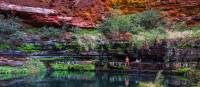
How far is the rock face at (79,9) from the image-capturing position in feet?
123

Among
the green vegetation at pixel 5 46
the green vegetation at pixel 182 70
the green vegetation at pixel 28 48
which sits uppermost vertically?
the green vegetation at pixel 5 46

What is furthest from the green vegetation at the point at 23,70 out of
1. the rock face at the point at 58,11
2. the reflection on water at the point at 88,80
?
the rock face at the point at 58,11

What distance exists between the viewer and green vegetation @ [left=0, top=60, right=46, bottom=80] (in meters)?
25.1

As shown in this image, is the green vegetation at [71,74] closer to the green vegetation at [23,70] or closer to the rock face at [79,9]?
the green vegetation at [23,70]

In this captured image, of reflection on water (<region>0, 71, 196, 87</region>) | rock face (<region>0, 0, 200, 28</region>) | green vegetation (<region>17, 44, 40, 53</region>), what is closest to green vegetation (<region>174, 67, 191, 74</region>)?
reflection on water (<region>0, 71, 196, 87</region>)

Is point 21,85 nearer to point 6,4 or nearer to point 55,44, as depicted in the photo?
point 55,44

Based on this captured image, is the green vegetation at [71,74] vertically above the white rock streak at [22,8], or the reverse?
the white rock streak at [22,8]

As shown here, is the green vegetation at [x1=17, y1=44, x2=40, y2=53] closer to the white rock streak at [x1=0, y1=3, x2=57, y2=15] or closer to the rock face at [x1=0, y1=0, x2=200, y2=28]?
the rock face at [x1=0, y1=0, x2=200, y2=28]

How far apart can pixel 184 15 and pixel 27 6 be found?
14.3 metres

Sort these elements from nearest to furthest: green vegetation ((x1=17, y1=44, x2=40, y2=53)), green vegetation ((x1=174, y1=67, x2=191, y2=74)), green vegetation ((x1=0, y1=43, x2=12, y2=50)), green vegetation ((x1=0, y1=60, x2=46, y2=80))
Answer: green vegetation ((x1=0, y1=60, x2=46, y2=80))
green vegetation ((x1=174, y1=67, x2=191, y2=74))
green vegetation ((x1=17, y1=44, x2=40, y2=53))
green vegetation ((x1=0, y1=43, x2=12, y2=50))

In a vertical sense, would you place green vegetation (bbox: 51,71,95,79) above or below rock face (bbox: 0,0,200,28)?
below

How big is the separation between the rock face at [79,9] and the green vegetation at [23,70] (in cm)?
1005

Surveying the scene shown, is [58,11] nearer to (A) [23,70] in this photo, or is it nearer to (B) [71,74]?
(A) [23,70]

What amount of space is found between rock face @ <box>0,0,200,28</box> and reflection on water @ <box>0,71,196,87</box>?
1173 cm
